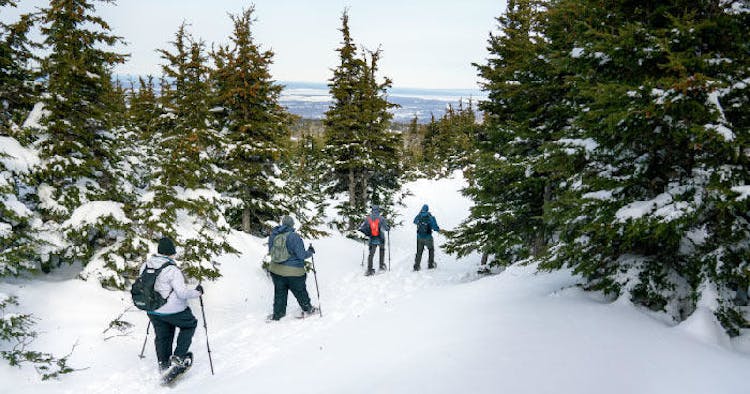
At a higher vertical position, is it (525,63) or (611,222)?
(525,63)

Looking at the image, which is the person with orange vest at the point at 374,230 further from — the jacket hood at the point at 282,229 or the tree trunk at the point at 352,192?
the tree trunk at the point at 352,192

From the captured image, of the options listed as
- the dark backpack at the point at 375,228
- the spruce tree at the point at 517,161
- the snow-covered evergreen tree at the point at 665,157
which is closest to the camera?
the snow-covered evergreen tree at the point at 665,157

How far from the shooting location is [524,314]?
575 cm

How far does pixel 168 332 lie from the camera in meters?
6.53

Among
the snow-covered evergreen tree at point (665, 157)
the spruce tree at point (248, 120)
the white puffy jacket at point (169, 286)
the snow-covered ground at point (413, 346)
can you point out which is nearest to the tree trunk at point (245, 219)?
the spruce tree at point (248, 120)

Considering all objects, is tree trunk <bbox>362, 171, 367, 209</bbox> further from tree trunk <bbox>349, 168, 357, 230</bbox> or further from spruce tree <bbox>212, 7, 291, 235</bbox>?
spruce tree <bbox>212, 7, 291, 235</bbox>

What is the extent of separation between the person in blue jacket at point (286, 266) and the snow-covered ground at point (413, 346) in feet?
1.40

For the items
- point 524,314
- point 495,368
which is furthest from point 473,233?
point 495,368

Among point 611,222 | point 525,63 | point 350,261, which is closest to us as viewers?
point 611,222

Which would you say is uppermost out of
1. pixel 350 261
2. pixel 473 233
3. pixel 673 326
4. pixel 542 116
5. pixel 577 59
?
pixel 577 59

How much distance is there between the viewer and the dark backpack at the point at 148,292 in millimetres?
6129

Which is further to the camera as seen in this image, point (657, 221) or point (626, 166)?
point (626, 166)

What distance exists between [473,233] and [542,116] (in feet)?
12.7

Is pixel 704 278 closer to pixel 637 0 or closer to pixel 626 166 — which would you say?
pixel 626 166
